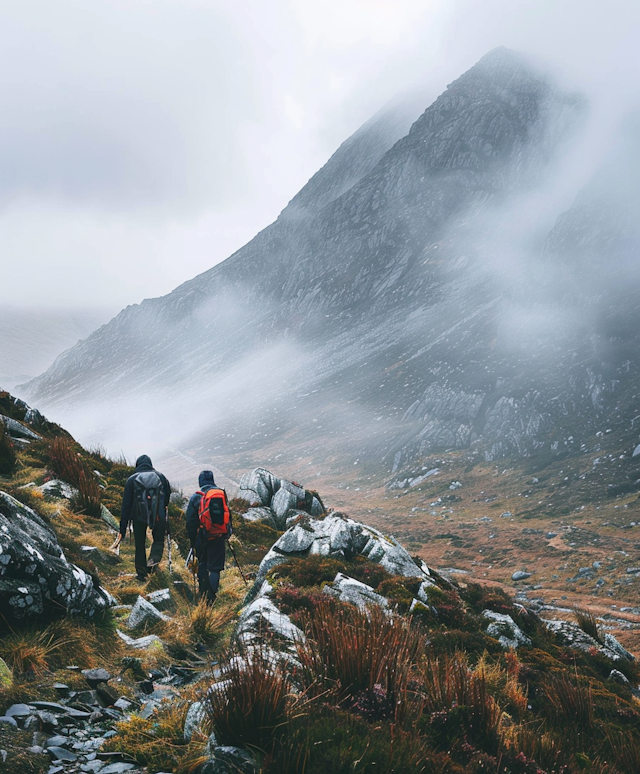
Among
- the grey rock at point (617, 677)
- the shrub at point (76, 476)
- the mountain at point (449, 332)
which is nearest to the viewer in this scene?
the grey rock at point (617, 677)

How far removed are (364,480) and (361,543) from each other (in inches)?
2931

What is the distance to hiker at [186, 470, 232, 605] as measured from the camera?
8.77 m

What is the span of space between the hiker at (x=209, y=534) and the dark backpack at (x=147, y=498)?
85 cm

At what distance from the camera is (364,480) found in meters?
86.5

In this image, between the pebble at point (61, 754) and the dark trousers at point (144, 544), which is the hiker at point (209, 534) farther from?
the pebble at point (61, 754)

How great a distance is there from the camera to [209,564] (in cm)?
888

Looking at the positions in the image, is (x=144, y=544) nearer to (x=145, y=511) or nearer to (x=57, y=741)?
(x=145, y=511)

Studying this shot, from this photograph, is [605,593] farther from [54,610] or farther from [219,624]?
[54,610]

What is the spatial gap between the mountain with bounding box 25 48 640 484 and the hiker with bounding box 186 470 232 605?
7305 centimetres

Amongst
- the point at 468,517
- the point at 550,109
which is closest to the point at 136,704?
the point at 468,517

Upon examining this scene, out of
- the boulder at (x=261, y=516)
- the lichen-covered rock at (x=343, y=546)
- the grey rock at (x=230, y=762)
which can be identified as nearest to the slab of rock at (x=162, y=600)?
the lichen-covered rock at (x=343, y=546)

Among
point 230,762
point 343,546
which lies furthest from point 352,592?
point 230,762

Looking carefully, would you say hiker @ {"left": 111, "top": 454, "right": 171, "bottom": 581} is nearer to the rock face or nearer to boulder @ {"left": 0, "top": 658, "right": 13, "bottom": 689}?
the rock face

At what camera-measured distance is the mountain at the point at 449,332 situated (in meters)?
87.5
